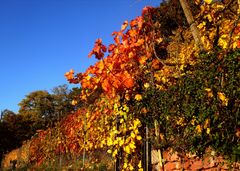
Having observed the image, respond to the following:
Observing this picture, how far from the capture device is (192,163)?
17.4 ft

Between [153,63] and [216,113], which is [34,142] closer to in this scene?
[153,63]

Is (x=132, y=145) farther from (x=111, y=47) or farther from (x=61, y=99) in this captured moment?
(x=61, y=99)

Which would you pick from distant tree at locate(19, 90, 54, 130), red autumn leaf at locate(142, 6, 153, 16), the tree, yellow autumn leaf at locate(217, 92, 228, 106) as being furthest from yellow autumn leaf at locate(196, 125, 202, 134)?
distant tree at locate(19, 90, 54, 130)

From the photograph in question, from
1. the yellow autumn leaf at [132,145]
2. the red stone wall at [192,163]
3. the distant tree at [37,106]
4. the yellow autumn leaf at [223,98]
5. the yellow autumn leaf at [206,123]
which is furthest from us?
the distant tree at [37,106]

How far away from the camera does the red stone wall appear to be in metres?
4.75

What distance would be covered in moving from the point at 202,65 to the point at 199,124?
929mm

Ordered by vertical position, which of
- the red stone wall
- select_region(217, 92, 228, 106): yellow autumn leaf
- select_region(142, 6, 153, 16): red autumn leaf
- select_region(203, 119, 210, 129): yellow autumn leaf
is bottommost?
the red stone wall

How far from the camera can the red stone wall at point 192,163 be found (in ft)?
15.6

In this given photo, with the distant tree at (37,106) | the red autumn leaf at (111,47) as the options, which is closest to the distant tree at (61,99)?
the distant tree at (37,106)

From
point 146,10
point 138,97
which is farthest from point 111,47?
point 138,97

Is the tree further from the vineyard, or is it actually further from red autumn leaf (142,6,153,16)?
red autumn leaf (142,6,153,16)

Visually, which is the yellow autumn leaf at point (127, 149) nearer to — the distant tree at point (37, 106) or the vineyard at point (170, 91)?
the vineyard at point (170, 91)

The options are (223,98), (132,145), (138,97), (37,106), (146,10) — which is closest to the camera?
(223,98)

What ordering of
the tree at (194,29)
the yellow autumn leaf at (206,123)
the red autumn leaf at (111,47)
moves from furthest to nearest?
the red autumn leaf at (111,47)
the tree at (194,29)
the yellow autumn leaf at (206,123)
